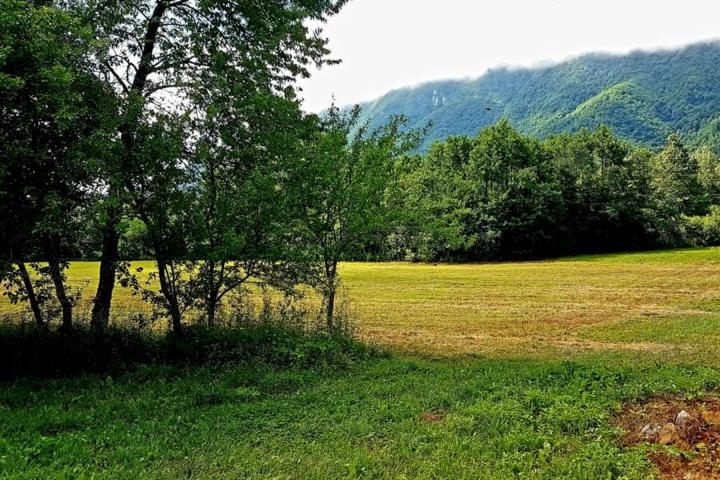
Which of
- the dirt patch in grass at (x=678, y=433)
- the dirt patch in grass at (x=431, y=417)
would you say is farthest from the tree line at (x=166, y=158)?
the dirt patch in grass at (x=678, y=433)

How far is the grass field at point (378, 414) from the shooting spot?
4543 millimetres

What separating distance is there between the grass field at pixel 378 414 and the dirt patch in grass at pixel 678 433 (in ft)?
0.59

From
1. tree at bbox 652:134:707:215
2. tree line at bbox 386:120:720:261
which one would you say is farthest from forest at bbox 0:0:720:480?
tree at bbox 652:134:707:215

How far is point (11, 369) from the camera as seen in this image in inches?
292

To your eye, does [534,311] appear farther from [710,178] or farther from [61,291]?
[710,178]

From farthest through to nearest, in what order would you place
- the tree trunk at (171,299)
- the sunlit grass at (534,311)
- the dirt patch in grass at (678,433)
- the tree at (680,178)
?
Result: 1. the tree at (680,178)
2. the sunlit grass at (534,311)
3. the tree trunk at (171,299)
4. the dirt patch in grass at (678,433)

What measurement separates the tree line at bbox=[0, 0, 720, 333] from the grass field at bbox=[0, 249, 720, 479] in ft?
6.64

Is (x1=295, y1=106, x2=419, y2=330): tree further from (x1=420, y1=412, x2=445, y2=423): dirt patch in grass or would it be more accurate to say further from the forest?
(x1=420, y1=412, x2=445, y2=423): dirt patch in grass

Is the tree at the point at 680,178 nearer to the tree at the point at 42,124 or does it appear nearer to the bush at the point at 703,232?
the bush at the point at 703,232

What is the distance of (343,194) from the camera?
1125 centimetres

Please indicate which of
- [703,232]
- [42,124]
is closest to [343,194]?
[42,124]

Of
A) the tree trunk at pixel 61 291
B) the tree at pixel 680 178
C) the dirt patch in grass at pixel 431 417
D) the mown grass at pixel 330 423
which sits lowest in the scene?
the dirt patch in grass at pixel 431 417

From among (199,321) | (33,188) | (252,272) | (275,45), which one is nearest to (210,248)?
(252,272)

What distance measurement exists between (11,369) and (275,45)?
7334 millimetres
